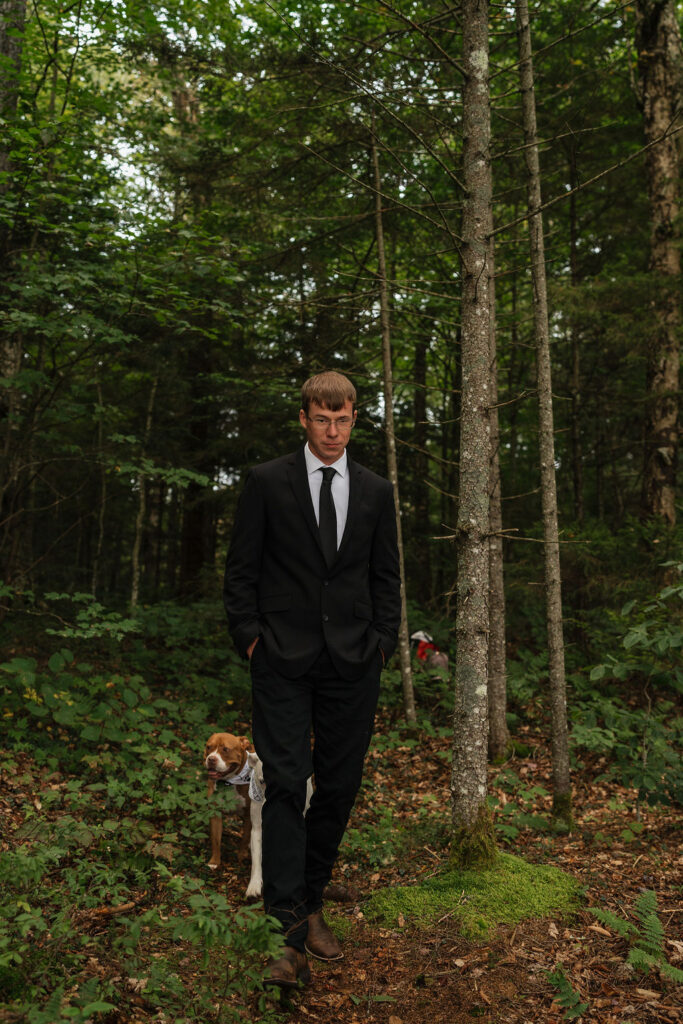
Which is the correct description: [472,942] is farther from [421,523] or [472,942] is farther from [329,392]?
[421,523]

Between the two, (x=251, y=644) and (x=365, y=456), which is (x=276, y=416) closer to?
(x=365, y=456)

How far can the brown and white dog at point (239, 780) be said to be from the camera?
14.6ft

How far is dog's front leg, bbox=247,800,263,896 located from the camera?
164 inches

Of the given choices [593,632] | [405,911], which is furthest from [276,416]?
[405,911]

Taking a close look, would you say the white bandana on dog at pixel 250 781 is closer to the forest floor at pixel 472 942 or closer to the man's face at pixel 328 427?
the forest floor at pixel 472 942

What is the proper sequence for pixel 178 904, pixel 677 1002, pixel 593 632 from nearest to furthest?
pixel 677 1002 < pixel 178 904 < pixel 593 632

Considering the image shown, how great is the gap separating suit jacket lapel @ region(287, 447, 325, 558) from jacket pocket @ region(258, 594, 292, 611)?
0.28 meters

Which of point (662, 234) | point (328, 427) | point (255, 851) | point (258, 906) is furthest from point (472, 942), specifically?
point (662, 234)

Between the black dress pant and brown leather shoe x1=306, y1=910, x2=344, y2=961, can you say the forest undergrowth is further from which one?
the black dress pant

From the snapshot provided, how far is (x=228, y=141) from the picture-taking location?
1020 cm

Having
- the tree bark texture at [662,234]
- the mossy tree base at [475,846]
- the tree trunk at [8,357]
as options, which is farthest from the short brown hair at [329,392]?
the tree bark texture at [662,234]

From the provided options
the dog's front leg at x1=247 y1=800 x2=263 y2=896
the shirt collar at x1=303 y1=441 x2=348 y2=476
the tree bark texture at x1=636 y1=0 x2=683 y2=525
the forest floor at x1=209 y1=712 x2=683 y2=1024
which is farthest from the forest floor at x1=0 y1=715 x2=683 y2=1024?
the tree bark texture at x1=636 y1=0 x2=683 y2=525

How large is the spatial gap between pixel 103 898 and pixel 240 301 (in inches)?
326

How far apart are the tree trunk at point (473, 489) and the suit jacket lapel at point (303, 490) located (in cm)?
93
